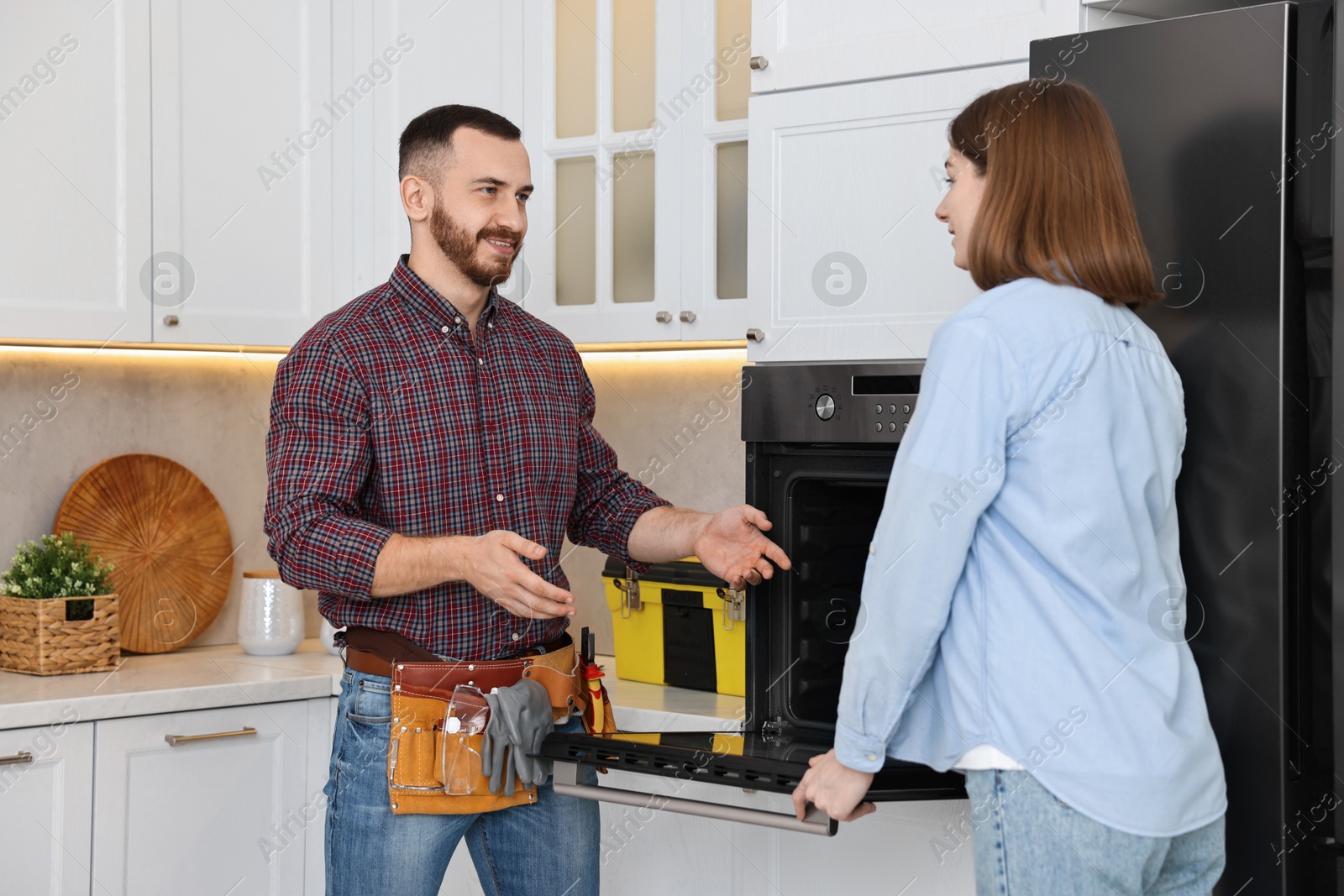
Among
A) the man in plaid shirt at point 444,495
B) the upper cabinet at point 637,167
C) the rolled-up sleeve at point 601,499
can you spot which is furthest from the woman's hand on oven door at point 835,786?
the upper cabinet at point 637,167

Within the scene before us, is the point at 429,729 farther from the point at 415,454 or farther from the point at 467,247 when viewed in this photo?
the point at 467,247

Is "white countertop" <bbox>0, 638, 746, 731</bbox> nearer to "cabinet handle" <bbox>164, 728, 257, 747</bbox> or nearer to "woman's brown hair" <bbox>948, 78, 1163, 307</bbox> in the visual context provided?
"cabinet handle" <bbox>164, 728, 257, 747</bbox>

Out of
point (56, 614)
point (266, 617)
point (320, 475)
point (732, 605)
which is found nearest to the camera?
point (320, 475)

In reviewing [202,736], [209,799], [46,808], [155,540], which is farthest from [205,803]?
[155,540]

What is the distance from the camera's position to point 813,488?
1721mm

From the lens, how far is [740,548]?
1.67 m

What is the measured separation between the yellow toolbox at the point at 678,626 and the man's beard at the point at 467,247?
0.65 m

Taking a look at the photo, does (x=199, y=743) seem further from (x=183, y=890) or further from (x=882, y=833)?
(x=882, y=833)

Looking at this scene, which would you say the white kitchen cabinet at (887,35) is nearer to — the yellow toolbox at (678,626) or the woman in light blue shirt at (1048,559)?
the woman in light blue shirt at (1048,559)

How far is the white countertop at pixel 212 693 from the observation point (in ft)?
6.58

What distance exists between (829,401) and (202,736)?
4.02 feet

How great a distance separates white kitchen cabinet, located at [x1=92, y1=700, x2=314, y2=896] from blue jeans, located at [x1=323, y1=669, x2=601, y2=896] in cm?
66

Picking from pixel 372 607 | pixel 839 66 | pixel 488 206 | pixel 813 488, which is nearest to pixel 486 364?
pixel 488 206

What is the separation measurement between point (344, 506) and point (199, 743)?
874mm
